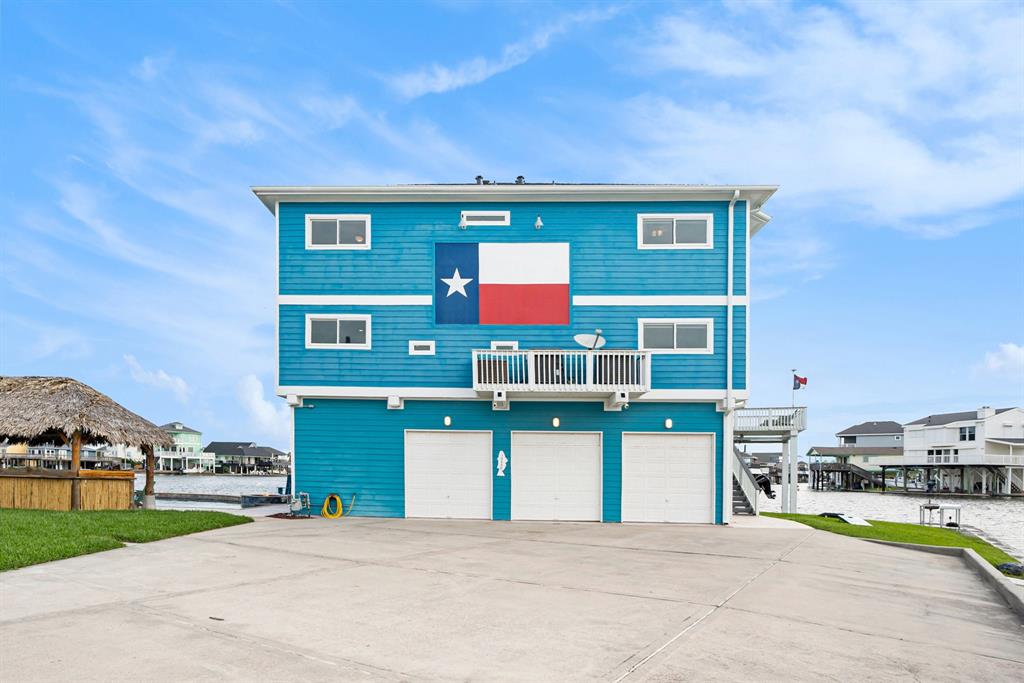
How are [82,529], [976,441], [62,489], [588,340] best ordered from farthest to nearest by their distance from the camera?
[976,441]
[62,489]
[588,340]
[82,529]

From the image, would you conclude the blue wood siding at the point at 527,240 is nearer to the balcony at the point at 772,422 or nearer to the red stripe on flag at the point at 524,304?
the red stripe on flag at the point at 524,304

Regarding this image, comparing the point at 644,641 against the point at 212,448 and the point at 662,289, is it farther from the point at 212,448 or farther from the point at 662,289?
the point at 212,448

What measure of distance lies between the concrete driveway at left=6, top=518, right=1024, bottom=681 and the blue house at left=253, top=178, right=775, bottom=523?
5.64m

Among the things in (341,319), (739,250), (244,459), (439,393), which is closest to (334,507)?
(439,393)

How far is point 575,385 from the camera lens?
718 inches

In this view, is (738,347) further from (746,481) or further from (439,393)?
(439,393)

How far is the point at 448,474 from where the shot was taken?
63.2 ft

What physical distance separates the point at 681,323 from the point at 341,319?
8842mm

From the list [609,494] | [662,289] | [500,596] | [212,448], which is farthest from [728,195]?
[212,448]

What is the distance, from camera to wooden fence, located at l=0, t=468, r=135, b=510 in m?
18.2

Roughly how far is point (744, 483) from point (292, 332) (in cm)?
1405

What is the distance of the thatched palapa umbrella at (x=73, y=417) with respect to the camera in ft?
59.6

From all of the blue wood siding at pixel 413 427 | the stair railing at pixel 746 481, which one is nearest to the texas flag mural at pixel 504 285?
the blue wood siding at pixel 413 427

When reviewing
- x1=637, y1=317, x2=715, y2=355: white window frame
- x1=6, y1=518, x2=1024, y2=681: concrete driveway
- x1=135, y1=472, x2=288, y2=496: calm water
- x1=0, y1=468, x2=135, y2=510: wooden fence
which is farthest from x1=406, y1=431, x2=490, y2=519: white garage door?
x1=135, y1=472, x2=288, y2=496: calm water
